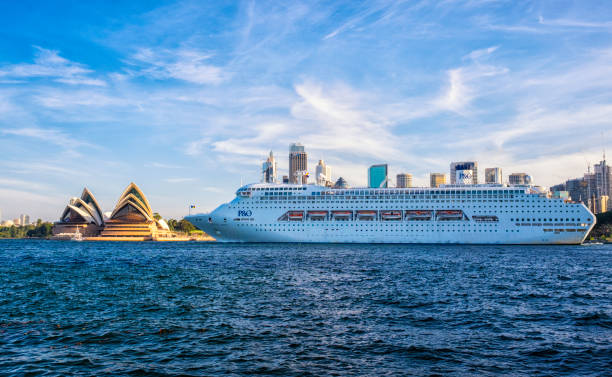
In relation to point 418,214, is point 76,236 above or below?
below

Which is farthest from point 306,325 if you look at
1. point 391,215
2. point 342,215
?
point 391,215

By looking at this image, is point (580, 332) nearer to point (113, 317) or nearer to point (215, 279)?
point (113, 317)

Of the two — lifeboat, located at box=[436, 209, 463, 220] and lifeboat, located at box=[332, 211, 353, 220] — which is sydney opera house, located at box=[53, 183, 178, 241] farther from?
lifeboat, located at box=[436, 209, 463, 220]

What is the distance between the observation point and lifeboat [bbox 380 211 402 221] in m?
80.0

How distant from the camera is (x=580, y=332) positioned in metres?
16.0

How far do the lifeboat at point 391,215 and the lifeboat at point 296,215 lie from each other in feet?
48.7

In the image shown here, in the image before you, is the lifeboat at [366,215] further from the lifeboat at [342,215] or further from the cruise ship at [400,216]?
the lifeboat at [342,215]

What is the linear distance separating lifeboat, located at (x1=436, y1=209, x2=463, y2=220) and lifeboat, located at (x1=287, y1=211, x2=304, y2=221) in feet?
81.6

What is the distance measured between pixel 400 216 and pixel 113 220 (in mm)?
100080

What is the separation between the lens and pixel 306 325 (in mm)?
16766

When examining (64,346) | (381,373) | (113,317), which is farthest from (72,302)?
(381,373)

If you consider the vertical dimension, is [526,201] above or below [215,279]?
above

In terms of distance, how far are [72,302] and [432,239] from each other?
6539cm

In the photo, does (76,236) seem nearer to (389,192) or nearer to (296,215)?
(296,215)
